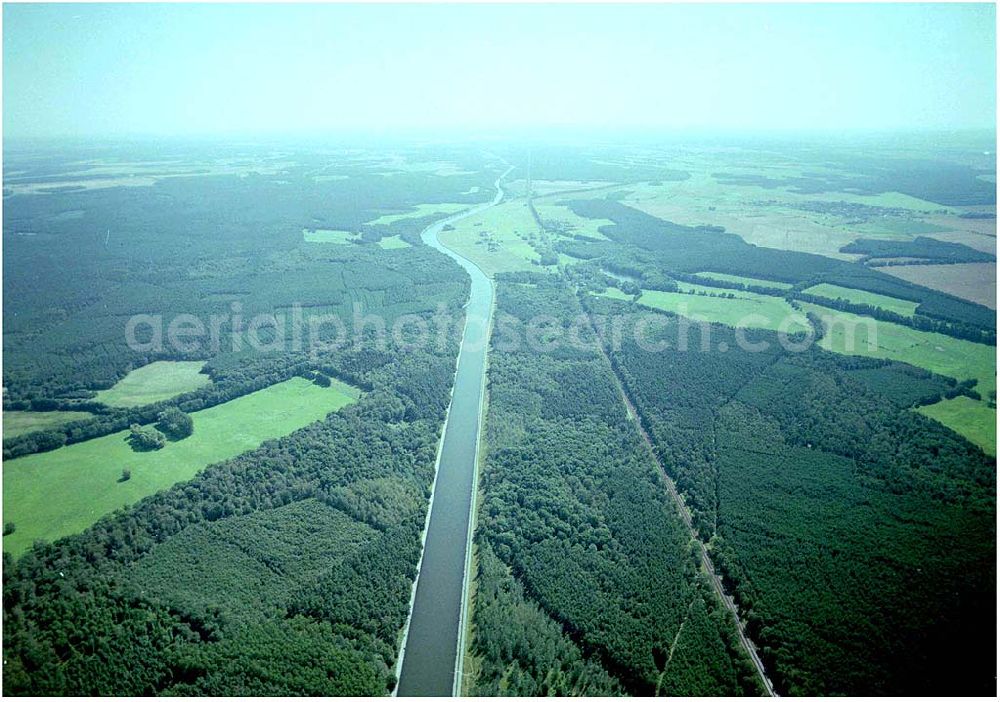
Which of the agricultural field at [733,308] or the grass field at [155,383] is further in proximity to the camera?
the agricultural field at [733,308]

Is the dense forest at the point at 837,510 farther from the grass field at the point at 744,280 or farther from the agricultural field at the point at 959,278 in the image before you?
the agricultural field at the point at 959,278

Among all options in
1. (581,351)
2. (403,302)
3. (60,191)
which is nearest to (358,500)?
(581,351)

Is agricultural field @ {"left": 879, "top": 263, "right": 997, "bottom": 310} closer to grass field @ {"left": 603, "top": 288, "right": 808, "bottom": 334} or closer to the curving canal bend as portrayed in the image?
grass field @ {"left": 603, "top": 288, "right": 808, "bottom": 334}

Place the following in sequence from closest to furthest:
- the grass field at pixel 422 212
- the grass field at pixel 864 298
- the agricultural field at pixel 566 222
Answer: the grass field at pixel 864 298
the agricultural field at pixel 566 222
the grass field at pixel 422 212

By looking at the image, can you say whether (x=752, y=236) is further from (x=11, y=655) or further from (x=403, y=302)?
(x=11, y=655)

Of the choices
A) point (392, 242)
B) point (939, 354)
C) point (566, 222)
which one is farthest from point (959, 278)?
point (392, 242)

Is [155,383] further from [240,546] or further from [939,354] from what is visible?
[939,354]

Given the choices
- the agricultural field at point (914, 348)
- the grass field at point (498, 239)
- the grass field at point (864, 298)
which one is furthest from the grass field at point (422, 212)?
the agricultural field at point (914, 348)
